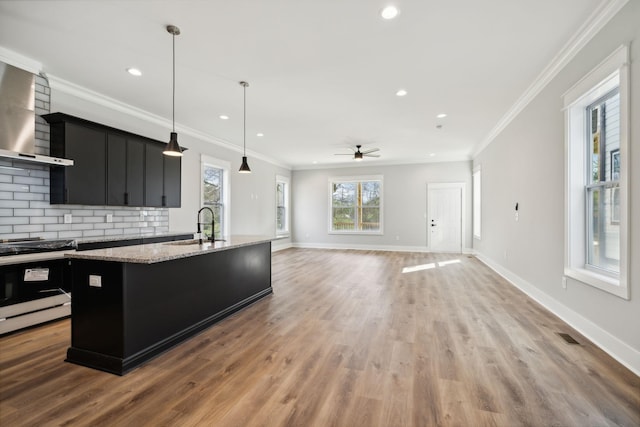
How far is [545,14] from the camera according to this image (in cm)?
248

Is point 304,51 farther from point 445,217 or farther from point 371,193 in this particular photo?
point 445,217

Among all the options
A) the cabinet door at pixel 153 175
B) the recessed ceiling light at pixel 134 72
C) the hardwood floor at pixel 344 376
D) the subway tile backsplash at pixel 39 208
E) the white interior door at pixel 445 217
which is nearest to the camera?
the hardwood floor at pixel 344 376

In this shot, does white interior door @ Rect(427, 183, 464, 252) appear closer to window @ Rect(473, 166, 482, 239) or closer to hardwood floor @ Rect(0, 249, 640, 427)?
window @ Rect(473, 166, 482, 239)

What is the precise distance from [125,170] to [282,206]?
5.99 metres

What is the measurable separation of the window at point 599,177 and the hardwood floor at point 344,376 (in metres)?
0.70

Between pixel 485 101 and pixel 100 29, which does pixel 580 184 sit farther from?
pixel 100 29

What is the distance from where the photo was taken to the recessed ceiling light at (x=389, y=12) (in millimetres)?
2363

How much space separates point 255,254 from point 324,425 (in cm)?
262

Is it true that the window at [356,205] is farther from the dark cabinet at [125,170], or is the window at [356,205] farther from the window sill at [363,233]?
the dark cabinet at [125,170]

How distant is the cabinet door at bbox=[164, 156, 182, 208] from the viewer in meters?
4.84

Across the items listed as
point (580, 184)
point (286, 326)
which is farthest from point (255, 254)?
point (580, 184)

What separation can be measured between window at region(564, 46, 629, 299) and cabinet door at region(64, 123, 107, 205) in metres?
5.49

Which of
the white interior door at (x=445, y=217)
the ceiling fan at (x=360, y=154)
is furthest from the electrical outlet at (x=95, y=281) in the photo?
the white interior door at (x=445, y=217)

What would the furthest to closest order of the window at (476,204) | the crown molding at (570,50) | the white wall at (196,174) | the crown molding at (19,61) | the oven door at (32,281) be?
the window at (476,204), the white wall at (196,174), the crown molding at (19,61), the oven door at (32,281), the crown molding at (570,50)
